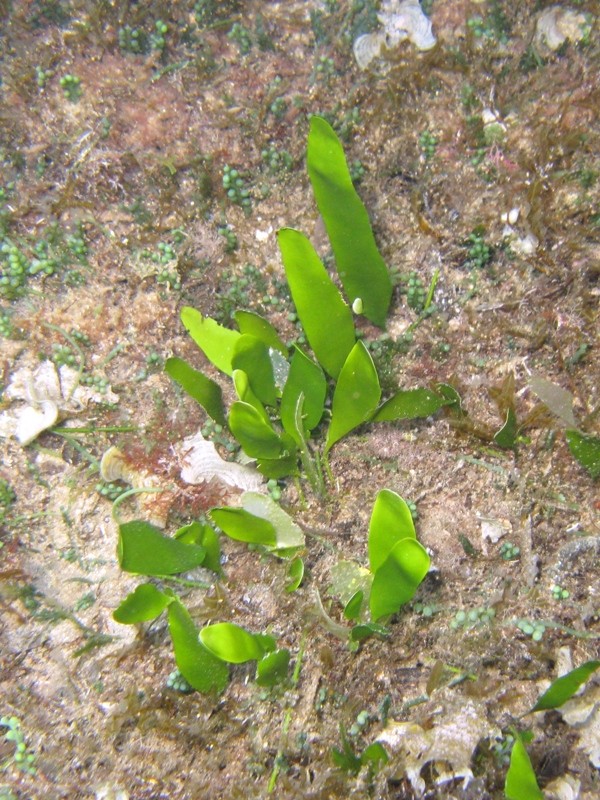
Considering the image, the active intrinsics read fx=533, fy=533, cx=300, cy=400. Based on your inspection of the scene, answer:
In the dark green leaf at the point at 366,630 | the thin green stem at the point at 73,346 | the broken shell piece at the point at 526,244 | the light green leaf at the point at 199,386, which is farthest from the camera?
the thin green stem at the point at 73,346

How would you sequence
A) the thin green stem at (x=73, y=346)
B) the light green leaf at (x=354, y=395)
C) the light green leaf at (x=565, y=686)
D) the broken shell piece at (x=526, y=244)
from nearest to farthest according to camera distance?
the light green leaf at (x=565, y=686)
the light green leaf at (x=354, y=395)
the broken shell piece at (x=526, y=244)
the thin green stem at (x=73, y=346)

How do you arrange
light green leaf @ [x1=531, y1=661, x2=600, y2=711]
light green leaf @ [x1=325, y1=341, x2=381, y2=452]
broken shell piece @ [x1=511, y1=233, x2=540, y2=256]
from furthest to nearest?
broken shell piece @ [x1=511, y1=233, x2=540, y2=256]
light green leaf @ [x1=325, y1=341, x2=381, y2=452]
light green leaf @ [x1=531, y1=661, x2=600, y2=711]

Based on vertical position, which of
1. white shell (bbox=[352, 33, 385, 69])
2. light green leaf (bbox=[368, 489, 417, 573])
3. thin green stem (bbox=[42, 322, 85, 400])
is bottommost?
light green leaf (bbox=[368, 489, 417, 573])

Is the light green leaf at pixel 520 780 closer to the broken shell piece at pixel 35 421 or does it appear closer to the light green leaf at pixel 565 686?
the light green leaf at pixel 565 686

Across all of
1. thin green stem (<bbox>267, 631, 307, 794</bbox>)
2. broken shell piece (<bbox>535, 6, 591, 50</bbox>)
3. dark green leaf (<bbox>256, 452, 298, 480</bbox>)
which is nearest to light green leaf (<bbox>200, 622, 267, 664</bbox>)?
thin green stem (<bbox>267, 631, 307, 794</bbox>)

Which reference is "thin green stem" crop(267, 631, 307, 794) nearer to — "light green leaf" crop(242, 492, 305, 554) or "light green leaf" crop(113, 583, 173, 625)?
"light green leaf" crop(242, 492, 305, 554)

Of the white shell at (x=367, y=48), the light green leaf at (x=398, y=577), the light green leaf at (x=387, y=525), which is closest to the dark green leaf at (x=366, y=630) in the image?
the light green leaf at (x=398, y=577)

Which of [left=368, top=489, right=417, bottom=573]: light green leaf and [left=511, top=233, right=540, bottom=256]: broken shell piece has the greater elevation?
[left=511, top=233, right=540, bottom=256]: broken shell piece
